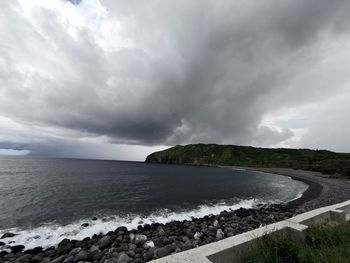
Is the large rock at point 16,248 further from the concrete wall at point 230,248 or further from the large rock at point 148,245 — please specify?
the concrete wall at point 230,248

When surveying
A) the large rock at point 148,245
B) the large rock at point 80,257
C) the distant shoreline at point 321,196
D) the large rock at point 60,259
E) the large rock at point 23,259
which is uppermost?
the distant shoreline at point 321,196

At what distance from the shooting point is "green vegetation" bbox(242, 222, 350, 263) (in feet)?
13.1

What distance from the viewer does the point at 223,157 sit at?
16988 centimetres

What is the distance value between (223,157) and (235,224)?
530ft

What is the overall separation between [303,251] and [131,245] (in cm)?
899

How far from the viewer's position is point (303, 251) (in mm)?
4207

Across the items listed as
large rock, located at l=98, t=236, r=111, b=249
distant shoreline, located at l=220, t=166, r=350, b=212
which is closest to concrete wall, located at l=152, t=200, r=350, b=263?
large rock, located at l=98, t=236, r=111, b=249

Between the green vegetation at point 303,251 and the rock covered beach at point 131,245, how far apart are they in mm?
6035

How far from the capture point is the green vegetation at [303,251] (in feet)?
13.1

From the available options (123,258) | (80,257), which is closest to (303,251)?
(123,258)

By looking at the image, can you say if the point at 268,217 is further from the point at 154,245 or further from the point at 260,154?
the point at 260,154

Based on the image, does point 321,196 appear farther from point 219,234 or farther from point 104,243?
point 104,243

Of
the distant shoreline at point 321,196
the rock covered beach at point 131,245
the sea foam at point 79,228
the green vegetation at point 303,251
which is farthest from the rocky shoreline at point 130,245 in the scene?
the distant shoreline at point 321,196

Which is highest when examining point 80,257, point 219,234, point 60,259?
point 219,234
